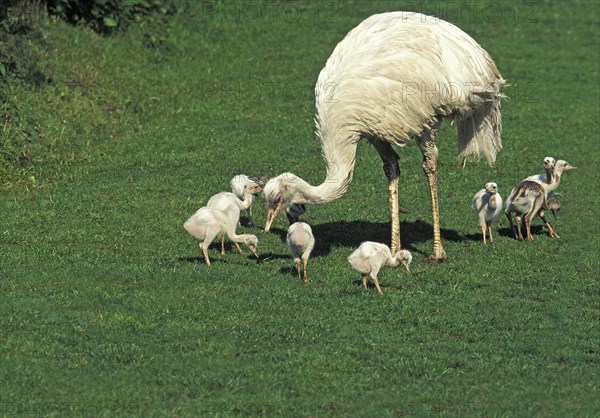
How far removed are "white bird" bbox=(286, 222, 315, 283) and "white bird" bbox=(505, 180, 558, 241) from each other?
3.66 meters

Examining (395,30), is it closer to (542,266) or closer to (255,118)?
(542,266)

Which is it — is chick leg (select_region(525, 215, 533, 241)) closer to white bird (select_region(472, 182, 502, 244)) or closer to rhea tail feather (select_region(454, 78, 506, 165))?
white bird (select_region(472, 182, 502, 244))

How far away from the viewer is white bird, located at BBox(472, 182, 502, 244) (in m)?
15.3

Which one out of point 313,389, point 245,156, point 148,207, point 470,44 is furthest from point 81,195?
point 313,389

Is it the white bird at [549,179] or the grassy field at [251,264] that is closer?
the grassy field at [251,264]

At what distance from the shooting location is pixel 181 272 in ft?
44.3

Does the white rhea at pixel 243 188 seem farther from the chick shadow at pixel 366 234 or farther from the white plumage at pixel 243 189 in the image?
the chick shadow at pixel 366 234

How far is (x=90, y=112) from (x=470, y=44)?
8.42 metres

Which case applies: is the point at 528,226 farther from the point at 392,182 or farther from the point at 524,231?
the point at 392,182

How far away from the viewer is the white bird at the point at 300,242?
13.2 meters

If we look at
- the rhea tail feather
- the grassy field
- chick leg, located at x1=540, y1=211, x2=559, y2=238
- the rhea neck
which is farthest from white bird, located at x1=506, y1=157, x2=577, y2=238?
the rhea neck

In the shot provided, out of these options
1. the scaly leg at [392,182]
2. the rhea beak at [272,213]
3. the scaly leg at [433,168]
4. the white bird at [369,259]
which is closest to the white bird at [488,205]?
the scaly leg at [433,168]

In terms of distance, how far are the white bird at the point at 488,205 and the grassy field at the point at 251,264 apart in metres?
0.31

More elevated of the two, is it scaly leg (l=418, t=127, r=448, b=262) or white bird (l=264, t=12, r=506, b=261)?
white bird (l=264, t=12, r=506, b=261)
